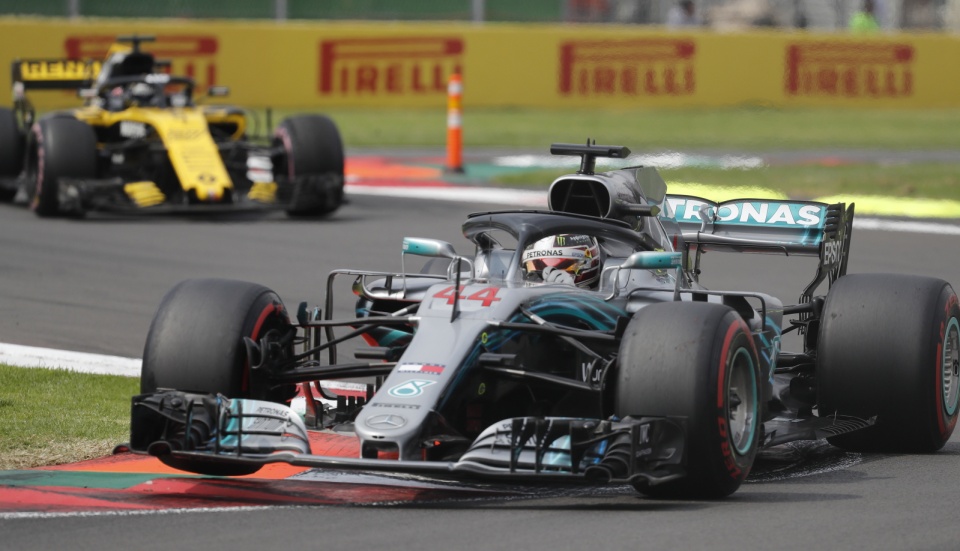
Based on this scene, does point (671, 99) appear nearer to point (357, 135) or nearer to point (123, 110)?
point (357, 135)

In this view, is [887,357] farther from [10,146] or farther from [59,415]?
[10,146]

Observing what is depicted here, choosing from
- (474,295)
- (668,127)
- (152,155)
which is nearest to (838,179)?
(668,127)

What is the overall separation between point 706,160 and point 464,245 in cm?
708

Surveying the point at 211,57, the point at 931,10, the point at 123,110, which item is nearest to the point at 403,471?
the point at 123,110

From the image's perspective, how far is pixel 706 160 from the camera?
21844 millimetres

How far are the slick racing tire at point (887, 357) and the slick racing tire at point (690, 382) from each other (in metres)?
1.20

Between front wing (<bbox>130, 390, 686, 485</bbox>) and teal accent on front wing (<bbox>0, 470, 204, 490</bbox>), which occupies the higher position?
front wing (<bbox>130, 390, 686, 485</bbox>)

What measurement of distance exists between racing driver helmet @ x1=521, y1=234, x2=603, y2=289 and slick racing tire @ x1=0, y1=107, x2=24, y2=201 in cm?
1148

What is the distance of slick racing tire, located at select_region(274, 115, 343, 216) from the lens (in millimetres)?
16969

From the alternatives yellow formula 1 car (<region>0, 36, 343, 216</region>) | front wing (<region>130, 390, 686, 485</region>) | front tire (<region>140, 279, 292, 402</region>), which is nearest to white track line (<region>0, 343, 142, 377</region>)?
front tire (<region>140, 279, 292, 402</region>)

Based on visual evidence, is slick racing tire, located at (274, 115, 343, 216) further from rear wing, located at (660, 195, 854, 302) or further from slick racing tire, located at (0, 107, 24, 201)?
rear wing, located at (660, 195, 854, 302)

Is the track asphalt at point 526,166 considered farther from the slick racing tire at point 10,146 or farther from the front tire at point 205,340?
the front tire at point 205,340

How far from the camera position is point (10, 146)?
17859mm

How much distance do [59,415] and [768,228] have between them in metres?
3.87
